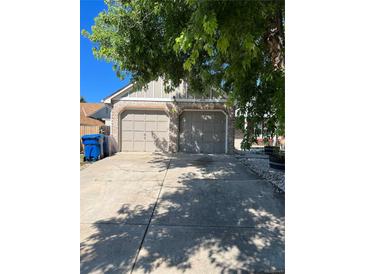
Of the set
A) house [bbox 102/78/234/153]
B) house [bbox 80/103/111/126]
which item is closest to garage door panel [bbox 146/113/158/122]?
house [bbox 102/78/234/153]

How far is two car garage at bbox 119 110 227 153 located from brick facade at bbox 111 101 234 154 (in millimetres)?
209

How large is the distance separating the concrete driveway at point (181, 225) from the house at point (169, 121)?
6.14m

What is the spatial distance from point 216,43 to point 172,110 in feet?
34.8

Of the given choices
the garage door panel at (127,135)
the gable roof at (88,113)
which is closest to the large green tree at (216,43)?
the garage door panel at (127,135)

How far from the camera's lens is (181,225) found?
12.4 feet

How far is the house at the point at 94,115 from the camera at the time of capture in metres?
23.7

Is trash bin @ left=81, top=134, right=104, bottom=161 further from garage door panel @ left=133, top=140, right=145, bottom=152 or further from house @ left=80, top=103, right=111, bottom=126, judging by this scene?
house @ left=80, top=103, right=111, bottom=126

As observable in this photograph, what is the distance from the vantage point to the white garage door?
12758 millimetres

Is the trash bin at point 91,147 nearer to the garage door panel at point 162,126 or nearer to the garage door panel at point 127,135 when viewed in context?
the garage door panel at point 127,135
